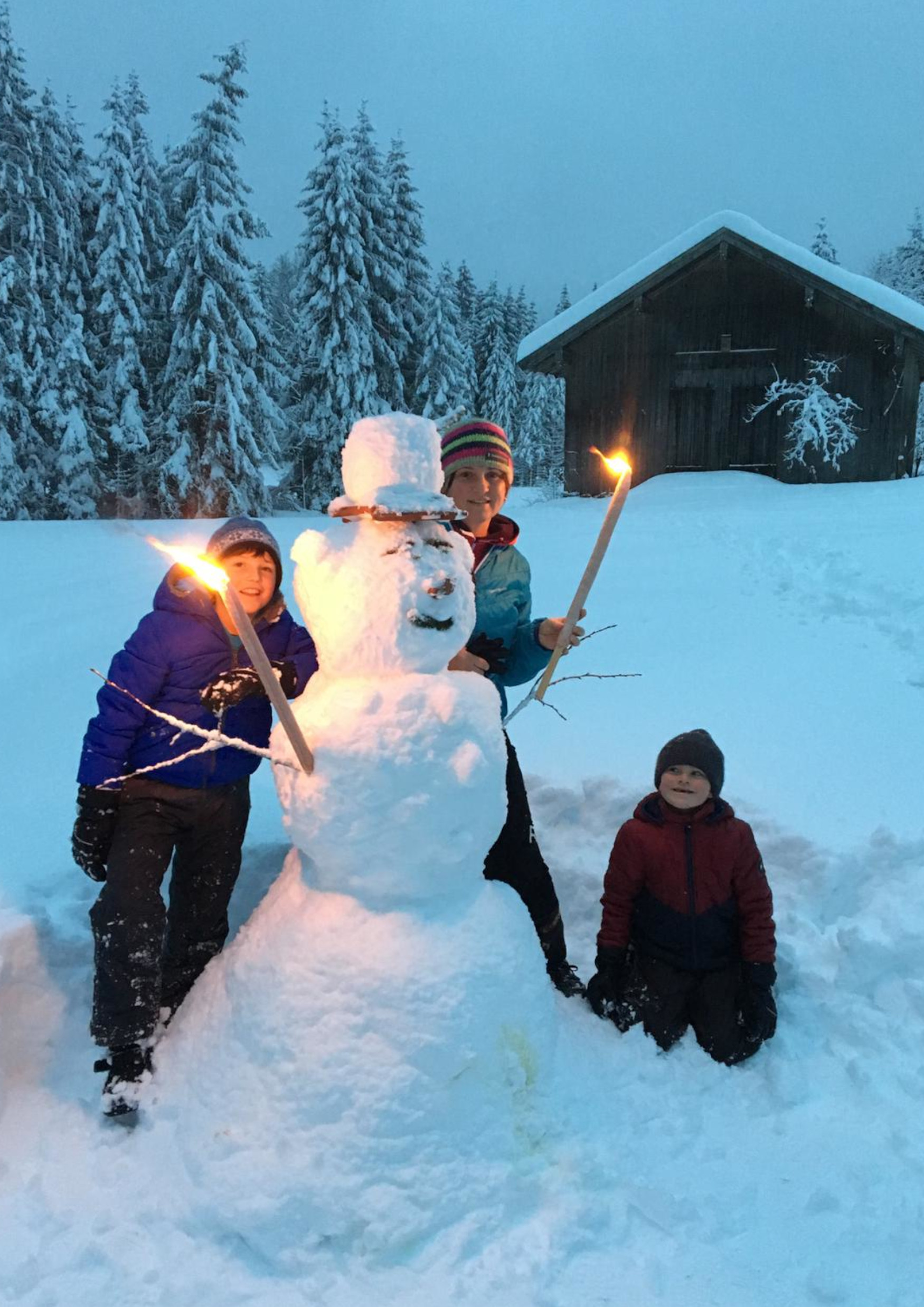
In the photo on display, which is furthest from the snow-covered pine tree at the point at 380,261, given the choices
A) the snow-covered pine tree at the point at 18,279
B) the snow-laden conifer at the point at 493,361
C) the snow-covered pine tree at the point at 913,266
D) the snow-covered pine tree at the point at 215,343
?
the snow-covered pine tree at the point at 913,266

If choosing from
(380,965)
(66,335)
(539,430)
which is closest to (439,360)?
(66,335)

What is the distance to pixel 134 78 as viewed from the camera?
20.0 meters

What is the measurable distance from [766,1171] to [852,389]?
14153 mm

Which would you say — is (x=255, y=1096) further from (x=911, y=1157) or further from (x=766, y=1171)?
(x=911, y=1157)

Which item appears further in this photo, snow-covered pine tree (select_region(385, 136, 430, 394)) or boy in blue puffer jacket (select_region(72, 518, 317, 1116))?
snow-covered pine tree (select_region(385, 136, 430, 394))

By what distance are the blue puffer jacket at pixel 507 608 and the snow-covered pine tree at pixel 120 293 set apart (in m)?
19.0

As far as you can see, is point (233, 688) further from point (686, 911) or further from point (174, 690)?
point (686, 911)

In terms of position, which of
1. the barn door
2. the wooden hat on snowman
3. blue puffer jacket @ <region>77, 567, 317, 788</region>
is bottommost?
blue puffer jacket @ <region>77, 567, 317, 788</region>

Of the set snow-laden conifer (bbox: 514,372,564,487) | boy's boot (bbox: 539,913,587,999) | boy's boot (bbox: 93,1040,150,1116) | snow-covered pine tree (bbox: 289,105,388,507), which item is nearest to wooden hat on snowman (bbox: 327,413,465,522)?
boy's boot (bbox: 539,913,587,999)

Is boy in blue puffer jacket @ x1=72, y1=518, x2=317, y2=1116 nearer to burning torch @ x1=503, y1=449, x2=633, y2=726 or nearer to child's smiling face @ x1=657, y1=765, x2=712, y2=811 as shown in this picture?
burning torch @ x1=503, y1=449, x2=633, y2=726

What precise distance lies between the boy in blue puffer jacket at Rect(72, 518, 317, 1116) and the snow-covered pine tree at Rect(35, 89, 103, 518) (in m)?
18.5

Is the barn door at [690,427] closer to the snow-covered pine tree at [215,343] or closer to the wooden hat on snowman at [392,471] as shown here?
the snow-covered pine tree at [215,343]

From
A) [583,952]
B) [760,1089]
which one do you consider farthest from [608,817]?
[760,1089]

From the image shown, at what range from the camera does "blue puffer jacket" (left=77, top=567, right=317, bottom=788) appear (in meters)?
2.38
